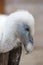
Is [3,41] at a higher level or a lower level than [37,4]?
lower

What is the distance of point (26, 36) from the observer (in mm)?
666

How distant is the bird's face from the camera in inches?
25.8

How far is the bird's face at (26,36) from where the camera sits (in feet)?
2.15

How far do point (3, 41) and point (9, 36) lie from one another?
0.09ft

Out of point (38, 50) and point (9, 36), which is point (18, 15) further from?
point (38, 50)

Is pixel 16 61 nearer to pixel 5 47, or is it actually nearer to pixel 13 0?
pixel 5 47

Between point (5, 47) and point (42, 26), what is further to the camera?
point (42, 26)

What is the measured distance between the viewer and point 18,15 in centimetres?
68

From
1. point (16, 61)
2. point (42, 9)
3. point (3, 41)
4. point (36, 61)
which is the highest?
point (42, 9)

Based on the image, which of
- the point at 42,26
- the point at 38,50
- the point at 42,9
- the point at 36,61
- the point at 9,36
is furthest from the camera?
the point at 42,9

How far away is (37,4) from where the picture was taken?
2.80m

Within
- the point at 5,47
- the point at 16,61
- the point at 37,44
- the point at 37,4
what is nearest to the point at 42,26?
the point at 37,44

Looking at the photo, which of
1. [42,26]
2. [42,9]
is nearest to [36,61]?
[42,26]

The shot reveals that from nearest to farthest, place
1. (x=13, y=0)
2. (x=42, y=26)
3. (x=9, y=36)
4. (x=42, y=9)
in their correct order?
(x=9, y=36), (x=42, y=26), (x=42, y=9), (x=13, y=0)
